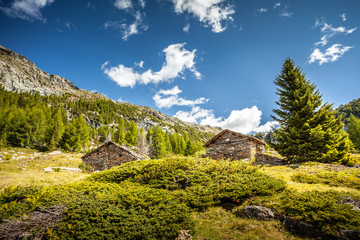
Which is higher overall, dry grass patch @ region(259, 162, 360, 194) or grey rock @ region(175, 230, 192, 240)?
dry grass patch @ region(259, 162, 360, 194)

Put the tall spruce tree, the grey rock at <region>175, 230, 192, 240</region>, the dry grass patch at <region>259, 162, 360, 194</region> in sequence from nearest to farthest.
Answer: the grey rock at <region>175, 230, 192, 240</region> → the dry grass patch at <region>259, 162, 360, 194</region> → the tall spruce tree

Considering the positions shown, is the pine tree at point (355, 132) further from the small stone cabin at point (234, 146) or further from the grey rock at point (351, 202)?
the grey rock at point (351, 202)

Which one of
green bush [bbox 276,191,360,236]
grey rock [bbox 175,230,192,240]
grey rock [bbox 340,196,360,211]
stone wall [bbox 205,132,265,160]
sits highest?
stone wall [bbox 205,132,265,160]

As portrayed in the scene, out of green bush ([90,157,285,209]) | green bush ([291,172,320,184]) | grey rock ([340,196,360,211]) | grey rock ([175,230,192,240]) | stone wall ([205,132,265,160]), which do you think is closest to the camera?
grey rock ([175,230,192,240])

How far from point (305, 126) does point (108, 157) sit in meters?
19.6

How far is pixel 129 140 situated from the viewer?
5541cm

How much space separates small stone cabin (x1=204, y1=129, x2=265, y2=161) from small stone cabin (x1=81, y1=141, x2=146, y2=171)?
7802mm

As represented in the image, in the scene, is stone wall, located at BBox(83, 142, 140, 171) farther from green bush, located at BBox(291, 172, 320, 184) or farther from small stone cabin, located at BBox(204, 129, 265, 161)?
green bush, located at BBox(291, 172, 320, 184)

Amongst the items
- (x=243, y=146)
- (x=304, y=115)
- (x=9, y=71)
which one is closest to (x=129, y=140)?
(x=243, y=146)

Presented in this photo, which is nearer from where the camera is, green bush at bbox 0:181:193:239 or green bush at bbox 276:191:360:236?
green bush at bbox 276:191:360:236

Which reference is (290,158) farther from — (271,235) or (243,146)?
(271,235)

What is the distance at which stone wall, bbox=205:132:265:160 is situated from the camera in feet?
49.1

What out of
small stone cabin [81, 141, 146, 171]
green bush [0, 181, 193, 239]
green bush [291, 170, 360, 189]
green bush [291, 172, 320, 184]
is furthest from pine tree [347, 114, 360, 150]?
green bush [0, 181, 193, 239]

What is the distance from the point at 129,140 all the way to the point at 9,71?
12181 cm
